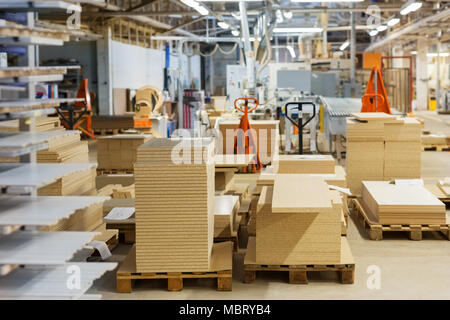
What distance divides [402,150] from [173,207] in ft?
15.9

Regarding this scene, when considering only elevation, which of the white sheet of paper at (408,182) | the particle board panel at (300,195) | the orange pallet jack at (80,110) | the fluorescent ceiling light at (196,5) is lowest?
the white sheet of paper at (408,182)

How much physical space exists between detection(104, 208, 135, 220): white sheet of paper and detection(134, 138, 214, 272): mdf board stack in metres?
1.63

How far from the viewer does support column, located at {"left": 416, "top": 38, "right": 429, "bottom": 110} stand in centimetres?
3064

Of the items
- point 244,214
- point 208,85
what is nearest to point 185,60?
point 208,85

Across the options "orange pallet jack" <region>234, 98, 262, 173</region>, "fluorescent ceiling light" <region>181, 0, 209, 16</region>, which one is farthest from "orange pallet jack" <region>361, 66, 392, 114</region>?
"fluorescent ceiling light" <region>181, 0, 209, 16</region>

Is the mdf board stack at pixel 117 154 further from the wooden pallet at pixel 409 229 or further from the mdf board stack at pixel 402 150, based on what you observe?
the wooden pallet at pixel 409 229

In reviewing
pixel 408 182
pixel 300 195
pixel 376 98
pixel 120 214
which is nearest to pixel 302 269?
pixel 300 195

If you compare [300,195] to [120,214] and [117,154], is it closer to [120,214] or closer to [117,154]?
[120,214]

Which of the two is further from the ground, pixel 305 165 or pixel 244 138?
pixel 244 138

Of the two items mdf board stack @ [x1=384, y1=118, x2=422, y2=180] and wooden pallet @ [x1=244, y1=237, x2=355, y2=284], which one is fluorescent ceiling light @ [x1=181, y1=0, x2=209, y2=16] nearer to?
mdf board stack @ [x1=384, y1=118, x2=422, y2=180]

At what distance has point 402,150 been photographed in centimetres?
864

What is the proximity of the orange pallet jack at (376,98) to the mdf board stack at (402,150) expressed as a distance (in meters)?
2.75

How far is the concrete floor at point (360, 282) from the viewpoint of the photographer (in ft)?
16.2

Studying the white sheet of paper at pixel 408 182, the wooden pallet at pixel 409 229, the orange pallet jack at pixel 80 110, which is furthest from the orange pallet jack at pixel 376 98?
the orange pallet jack at pixel 80 110
